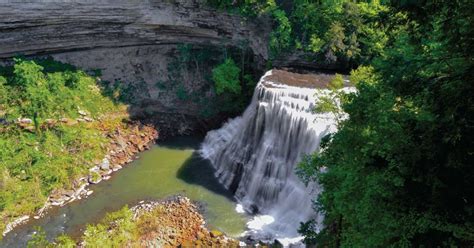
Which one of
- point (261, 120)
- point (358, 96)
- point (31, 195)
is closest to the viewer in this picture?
point (358, 96)

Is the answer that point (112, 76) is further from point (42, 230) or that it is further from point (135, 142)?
point (42, 230)

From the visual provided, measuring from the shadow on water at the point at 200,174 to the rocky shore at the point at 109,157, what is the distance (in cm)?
498

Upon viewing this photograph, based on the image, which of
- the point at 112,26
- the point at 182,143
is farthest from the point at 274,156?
the point at 112,26

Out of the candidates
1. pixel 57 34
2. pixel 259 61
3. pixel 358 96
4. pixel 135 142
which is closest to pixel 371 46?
pixel 259 61

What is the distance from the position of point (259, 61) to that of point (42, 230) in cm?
2299

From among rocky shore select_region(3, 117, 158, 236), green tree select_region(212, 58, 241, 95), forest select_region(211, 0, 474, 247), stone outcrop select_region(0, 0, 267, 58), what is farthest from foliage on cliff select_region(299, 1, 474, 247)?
stone outcrop select_region(0, 0, 267, 58)

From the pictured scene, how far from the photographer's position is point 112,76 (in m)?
41.4

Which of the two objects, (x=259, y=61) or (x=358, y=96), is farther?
(x=259, y=61)

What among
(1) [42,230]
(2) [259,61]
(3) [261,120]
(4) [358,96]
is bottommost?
(1) [42,230]

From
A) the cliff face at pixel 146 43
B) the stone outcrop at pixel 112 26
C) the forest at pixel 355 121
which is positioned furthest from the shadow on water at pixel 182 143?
the stone outcrop at pixel 112 26

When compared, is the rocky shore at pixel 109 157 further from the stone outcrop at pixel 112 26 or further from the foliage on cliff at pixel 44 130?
the stone outcrop at pixel 112 26

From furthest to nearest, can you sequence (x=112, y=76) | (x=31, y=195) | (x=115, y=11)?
(x=112, y=76) → (x=115, y=11) → (x=31, y=195)

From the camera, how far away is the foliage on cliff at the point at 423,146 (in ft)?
31.1

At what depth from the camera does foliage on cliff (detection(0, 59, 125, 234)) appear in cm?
2994
